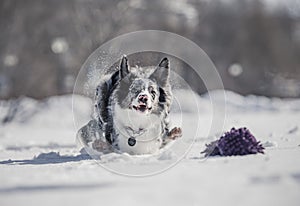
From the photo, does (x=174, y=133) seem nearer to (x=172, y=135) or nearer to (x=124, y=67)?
(x=172, y=135)

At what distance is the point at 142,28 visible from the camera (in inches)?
904

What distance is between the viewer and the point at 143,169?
3.11 metres

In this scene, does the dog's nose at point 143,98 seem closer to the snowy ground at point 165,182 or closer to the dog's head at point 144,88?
the dog's head at point 144,88

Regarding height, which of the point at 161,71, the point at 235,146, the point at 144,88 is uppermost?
the point at 161,71

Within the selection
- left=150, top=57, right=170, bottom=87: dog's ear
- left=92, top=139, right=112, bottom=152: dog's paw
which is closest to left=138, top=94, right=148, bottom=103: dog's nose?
left=150, top=57, right=170, bottom=87: dog's ear

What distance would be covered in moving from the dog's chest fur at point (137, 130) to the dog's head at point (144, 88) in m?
0.06

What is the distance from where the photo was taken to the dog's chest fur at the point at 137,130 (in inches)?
149

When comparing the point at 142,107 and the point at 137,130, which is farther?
the point at 137,130

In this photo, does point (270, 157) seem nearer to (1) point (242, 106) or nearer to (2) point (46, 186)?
(2) point (46, 186)

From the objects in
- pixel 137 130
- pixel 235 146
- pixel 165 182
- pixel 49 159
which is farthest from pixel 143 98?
pixel 49 159

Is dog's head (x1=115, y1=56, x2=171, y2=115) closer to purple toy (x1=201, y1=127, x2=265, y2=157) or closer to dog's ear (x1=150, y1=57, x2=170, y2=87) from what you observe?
dog's ear (x1=150, y1=57, x2=170, y2=87)

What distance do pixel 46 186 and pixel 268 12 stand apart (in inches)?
1193

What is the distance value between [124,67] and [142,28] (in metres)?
19.4

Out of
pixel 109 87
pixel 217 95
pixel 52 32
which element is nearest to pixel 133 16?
pixel 52 32
